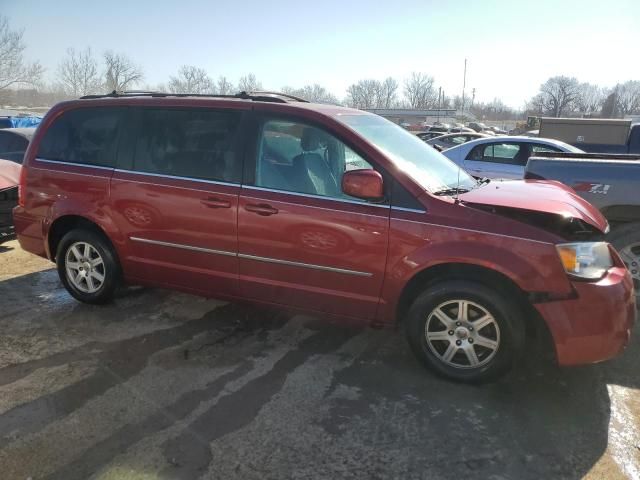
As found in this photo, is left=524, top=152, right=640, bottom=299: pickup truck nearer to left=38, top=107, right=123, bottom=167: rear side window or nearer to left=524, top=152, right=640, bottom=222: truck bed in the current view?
left=524, top=152, right=640, bottom=222: truck bed

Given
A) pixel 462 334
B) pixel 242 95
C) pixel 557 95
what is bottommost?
pixel 462 334

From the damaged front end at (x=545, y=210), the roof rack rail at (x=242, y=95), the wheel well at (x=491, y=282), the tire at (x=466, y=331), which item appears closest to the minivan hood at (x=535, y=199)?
the damaged front end at (x=545, y=210)

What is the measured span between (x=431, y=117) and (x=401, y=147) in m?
83.9

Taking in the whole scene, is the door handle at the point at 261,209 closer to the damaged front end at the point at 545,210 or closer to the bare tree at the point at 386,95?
the damaged front end at the point at 545,210

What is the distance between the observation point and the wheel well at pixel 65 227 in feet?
14.6

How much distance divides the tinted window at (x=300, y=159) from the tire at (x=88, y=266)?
5.57 feet

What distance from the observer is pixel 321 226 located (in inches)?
136

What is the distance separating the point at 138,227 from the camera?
4164 mm

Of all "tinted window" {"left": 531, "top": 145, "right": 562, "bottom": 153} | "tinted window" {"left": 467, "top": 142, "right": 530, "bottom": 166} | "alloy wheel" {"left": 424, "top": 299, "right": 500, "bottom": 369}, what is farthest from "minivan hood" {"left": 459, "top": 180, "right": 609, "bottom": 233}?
"tinted window" {"left": 467, "top": 142, "right": 530, "bottom": 166}

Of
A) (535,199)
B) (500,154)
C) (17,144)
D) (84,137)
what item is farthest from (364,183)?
(17,144)

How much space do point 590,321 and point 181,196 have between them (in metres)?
2.98

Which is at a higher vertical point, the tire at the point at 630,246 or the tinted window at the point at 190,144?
the tinted window at the point at 190,144

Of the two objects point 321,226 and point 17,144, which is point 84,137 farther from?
point 17,144

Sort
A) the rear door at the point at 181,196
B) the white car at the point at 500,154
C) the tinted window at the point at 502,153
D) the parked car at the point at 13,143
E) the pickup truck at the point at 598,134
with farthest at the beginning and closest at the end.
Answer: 1. the pickup truck at the point at 598,134
2. the tinted window at the point at 502,153
3. the white car at the point at 500,154
4. the parked car at the point at 13,143
5. the rear door at the point at 181,196
